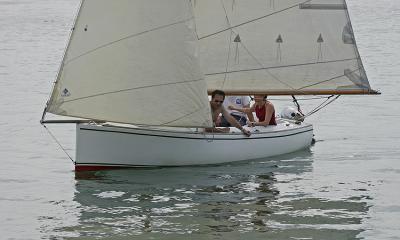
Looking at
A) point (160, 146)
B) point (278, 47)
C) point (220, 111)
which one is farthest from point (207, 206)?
point (278, 47)

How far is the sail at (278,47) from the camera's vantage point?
79.4 ft

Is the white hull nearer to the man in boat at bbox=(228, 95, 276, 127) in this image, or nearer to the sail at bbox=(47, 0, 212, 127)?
the man in boat at bbox=(228, 95, 276, 127)

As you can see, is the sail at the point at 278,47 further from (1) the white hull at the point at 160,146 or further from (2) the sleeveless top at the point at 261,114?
(1) the white hull at the point at 160,146

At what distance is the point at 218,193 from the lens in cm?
2112

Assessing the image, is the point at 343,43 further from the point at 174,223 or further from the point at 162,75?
the point at 174,223

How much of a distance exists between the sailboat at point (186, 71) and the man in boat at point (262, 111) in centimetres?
22

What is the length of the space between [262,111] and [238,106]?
4.55 ft

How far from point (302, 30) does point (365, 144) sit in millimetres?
4532

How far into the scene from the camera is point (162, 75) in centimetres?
2144

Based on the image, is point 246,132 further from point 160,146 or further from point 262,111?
point 160,146

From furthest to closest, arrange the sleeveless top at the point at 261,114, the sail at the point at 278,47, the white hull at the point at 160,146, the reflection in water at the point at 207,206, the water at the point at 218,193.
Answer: the sleeveless top at the point at 261,114
the sail at the point at 278,47
the white hull at the point at 160,146
the water at the point at 218,193
the reflection in water at the point at 207,206

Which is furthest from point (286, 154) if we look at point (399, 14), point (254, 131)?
point (399, 14)

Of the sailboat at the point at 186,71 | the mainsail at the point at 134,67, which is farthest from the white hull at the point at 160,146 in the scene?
the mainsail at the point at 134,67

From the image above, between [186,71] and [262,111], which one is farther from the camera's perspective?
[262,111]
